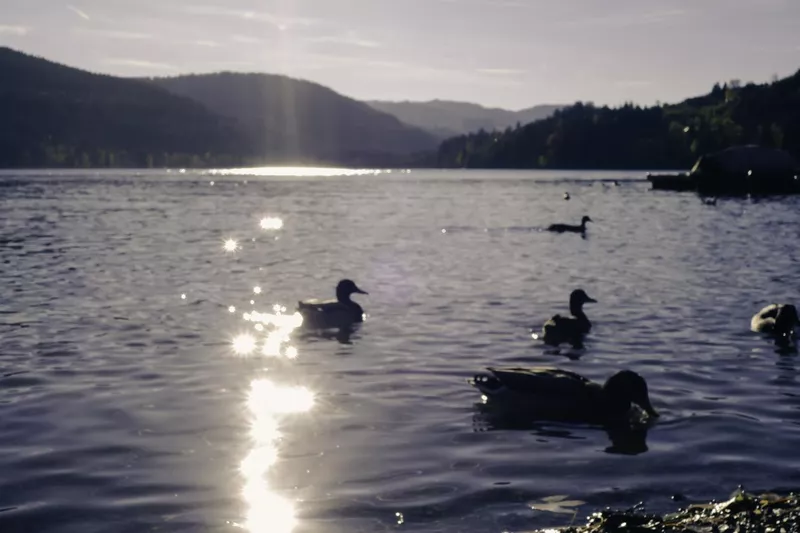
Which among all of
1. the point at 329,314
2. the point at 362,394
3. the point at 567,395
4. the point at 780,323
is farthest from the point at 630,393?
the point at 329,314

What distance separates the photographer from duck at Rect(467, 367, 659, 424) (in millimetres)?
13617

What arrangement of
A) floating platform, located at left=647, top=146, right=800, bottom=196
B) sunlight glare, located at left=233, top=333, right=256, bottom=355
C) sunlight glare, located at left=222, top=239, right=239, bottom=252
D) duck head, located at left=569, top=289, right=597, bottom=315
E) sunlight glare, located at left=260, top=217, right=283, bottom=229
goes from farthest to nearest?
1. floating platform, located at left=647, top=146, right=800, bottom=196
2. sunlight glare, located at left=260, top=217, right=283, bottom=229
3. sunlight glare, located at left=222, top=239, right=239, bottom=252
4. duck head, located at left=569, top=289, right=597, bottom=315
5. sunlight glare, located at left=233, top=333, right=256, bottom=355

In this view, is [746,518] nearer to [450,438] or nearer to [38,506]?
[450,438]

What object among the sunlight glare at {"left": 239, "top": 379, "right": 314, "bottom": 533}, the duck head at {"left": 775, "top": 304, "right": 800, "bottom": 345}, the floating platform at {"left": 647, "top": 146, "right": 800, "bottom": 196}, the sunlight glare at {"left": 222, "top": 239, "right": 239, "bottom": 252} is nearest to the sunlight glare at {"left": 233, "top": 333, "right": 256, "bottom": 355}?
the sunlight glare at {"left": 239, "top": 379, "right": 314, "bottom": 533}

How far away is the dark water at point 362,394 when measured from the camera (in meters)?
10.1

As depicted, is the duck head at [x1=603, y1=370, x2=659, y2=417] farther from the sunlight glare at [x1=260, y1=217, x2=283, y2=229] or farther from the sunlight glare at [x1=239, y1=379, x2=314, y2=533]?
the sunlight glare at [x1=260, y1=217, x2=283, y2=229]

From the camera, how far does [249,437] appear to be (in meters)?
12.5

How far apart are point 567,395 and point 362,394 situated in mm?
3511

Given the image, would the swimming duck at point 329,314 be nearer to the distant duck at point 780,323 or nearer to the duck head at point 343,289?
the duck head at point 343,289

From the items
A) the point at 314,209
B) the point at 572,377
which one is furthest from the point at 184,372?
the point at 314,209

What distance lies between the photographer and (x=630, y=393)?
13.6 meters

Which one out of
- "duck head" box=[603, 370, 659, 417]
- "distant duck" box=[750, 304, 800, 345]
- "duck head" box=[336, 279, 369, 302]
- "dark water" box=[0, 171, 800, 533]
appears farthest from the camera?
"duck head" box=[336, 279, 369, 302]

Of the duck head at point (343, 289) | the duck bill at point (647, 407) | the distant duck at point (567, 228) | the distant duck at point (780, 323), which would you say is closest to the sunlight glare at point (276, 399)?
the duck bill at point (647, 407)

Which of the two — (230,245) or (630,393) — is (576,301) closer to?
(630,393)
